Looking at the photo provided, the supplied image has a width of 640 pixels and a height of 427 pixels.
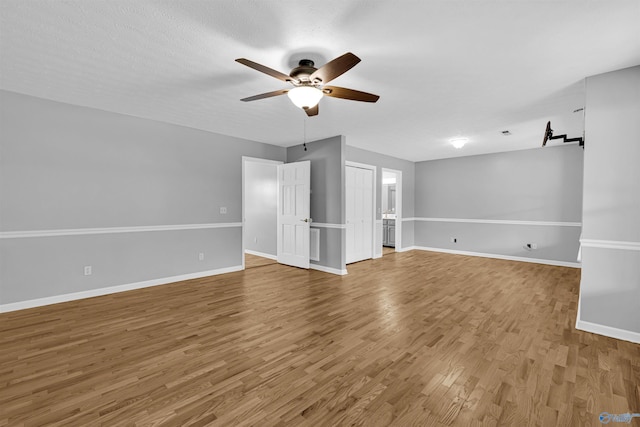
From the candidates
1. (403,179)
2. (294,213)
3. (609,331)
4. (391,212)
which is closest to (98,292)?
(294,213)

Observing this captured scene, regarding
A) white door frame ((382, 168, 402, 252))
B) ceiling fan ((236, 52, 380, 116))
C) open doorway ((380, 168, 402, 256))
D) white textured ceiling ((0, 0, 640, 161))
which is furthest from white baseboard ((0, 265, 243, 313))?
white door frame ((382, 168, 402, 252))

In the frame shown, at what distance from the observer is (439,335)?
107 inches

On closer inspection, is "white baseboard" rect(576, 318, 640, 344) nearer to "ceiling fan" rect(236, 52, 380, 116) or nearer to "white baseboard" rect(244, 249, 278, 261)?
"ceiling fan" rect(236, 52, 380, 116)

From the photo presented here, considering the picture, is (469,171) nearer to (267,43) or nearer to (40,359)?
(267,43)

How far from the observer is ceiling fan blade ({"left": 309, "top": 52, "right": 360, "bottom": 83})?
1910 millimetres

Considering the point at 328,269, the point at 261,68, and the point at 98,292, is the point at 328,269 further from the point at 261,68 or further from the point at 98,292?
the point at 261,68

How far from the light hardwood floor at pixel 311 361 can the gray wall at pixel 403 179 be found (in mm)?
3394

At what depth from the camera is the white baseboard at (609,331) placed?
8.60ft

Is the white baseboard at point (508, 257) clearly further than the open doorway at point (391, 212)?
No

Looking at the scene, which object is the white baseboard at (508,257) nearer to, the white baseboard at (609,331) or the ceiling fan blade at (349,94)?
the white baseboard at (609,331)
